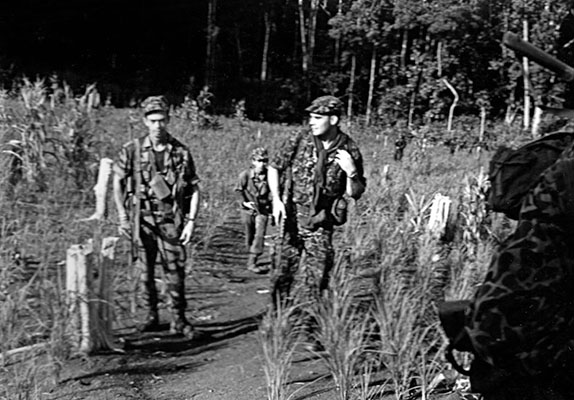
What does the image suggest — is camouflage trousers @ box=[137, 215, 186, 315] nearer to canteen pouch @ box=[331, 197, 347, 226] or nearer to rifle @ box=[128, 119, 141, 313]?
rifle @ box=[128, 119, 141, 313]

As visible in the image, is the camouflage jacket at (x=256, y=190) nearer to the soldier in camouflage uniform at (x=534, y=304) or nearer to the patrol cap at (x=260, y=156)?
the patrol cap at (x=260, y=156)

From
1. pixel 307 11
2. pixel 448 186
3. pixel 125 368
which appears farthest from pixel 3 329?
pixel 307 11

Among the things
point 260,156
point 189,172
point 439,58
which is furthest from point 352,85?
point 189,172

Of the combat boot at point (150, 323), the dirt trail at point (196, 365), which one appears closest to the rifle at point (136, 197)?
the combat boot at point (150, 323)

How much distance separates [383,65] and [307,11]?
17.2 ft

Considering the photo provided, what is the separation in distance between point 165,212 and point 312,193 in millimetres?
913

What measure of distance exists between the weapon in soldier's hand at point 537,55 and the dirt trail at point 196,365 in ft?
10.0

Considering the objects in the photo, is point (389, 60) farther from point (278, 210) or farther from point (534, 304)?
point (534, 304)

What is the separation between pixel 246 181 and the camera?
8.58 meters

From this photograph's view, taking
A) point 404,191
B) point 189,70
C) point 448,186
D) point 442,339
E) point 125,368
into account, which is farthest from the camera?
point 189,70

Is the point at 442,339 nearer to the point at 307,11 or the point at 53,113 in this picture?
the point at 53,113

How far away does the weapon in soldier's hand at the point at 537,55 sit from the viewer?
1.86m

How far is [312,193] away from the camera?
17.9 feet

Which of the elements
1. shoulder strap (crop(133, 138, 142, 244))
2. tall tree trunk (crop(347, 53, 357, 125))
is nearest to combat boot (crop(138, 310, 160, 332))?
shoulder strap (crop(133, 138, 142, 244))
